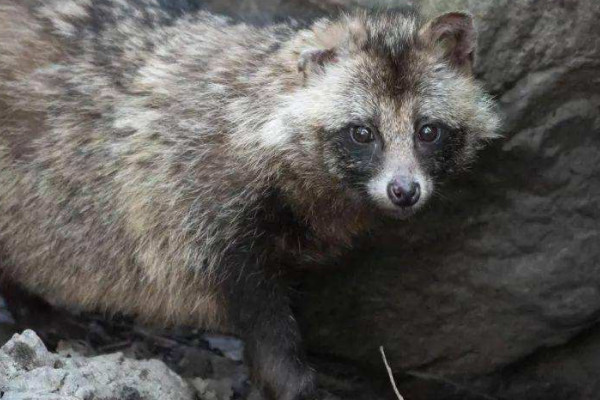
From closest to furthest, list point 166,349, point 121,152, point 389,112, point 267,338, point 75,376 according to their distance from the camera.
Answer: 1. point 75,376
2. point 389,112
3. point 267,338
4. point 121,152
5. point 166,349

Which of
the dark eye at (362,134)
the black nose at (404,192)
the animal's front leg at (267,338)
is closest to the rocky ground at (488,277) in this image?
the animal's front leg at (267,338)

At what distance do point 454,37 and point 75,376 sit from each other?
244 centimetres

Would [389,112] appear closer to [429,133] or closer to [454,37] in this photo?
[429,133]

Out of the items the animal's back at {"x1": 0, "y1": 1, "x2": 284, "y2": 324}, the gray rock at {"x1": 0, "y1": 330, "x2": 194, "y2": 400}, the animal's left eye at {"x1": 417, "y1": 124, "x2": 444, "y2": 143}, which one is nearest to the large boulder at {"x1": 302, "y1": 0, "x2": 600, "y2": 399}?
the animal's left eye at {"x1": 417, "y1": 124, "x2": 444, "y2": 143}

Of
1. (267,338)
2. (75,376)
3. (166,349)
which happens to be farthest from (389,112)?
(166,349)

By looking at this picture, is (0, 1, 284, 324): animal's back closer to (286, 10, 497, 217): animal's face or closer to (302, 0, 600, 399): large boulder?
(286, 10, 497, 217): animal's face

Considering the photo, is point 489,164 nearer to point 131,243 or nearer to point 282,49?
point 282,49

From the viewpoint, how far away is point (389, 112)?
4.96 metres

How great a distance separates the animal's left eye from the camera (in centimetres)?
503

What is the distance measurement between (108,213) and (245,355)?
3.59 ft

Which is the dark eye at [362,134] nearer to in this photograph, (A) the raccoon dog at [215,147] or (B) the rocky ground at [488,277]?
(A) the raccoon dog at [215,147]

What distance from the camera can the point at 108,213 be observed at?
5734 mm

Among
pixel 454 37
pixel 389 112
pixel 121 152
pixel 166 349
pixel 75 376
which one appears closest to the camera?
pixel 75 376

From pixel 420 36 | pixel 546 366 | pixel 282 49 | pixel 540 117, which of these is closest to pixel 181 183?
pixel 282 49
